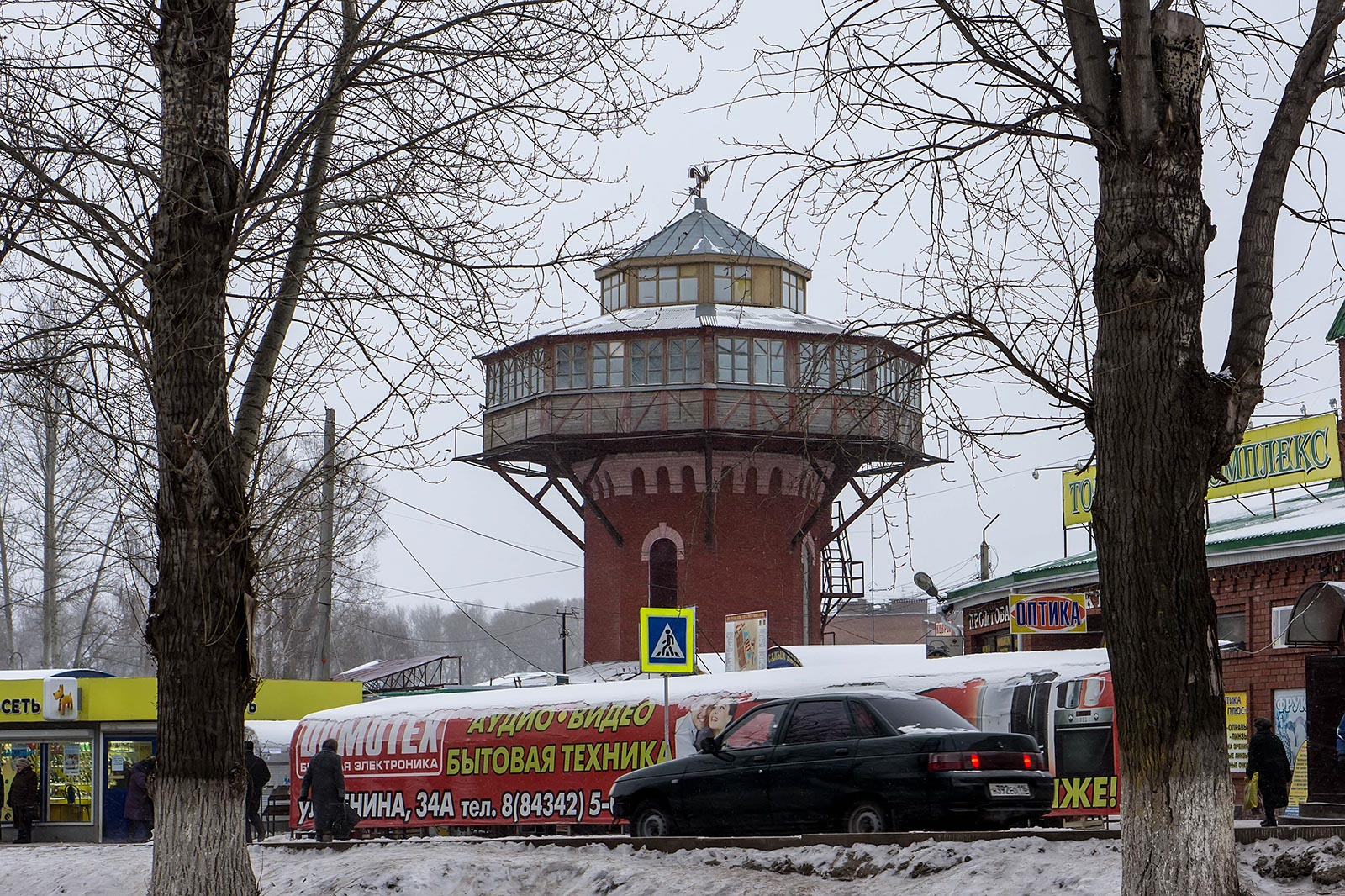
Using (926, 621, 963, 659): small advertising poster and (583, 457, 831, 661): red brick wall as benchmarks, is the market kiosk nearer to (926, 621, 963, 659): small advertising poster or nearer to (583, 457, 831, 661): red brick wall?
(583, 457, 831, 661): red brick wall

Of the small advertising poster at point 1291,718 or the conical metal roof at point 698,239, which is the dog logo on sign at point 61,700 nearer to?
the conical metal roof at point 698,239

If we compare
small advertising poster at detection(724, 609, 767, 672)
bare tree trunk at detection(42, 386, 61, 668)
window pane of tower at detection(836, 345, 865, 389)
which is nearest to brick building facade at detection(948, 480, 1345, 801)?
small advertising poster at detection(724, 609, 767, 672)

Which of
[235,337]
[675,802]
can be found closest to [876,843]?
[675,802]

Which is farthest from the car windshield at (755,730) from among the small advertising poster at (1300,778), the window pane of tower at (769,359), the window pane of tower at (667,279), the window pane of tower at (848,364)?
the window pane of tower at (667,279)

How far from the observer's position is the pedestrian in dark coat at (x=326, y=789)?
63.8ft

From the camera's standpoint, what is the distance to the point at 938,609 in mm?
37125

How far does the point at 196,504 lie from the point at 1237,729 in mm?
18688

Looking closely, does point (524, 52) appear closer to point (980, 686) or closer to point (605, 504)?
point (980, 686)

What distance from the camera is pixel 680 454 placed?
131 ft

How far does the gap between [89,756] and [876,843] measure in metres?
21.3

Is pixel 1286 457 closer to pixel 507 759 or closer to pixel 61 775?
pixel 507 759

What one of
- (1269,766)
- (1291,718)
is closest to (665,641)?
(1269,766)

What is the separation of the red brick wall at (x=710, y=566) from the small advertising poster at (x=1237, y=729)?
15.9 metres

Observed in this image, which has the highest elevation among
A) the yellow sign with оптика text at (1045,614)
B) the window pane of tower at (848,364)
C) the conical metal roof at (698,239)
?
the conical metal roof at (698,239)
